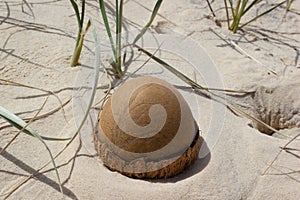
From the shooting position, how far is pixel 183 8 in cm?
284

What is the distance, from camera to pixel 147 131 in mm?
1562

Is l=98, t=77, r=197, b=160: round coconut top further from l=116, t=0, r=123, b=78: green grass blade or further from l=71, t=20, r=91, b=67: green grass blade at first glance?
l=71, t=20, r=91, b=67: green grass blade

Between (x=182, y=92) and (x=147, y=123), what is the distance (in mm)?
627

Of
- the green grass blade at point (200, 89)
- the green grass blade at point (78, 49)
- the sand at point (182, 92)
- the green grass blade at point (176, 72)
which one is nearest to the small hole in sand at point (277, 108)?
the sand at point (182, 92)

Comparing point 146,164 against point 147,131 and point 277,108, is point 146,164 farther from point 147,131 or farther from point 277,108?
point 277,108

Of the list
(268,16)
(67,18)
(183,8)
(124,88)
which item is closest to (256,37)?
(268,16)

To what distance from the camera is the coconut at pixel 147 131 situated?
1.56 metres

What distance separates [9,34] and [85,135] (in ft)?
3.03

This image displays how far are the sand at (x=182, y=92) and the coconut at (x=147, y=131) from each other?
0.19 ft

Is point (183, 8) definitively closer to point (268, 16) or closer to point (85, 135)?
point (268, 16)

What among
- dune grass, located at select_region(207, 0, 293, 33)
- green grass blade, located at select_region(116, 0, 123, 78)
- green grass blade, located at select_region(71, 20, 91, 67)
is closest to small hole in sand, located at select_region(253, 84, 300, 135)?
dune grass, located at select_region(207, 0, 293, 33)

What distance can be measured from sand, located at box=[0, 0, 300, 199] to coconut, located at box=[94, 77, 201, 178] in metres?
0.06

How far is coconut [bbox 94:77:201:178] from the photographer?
5.13 ft


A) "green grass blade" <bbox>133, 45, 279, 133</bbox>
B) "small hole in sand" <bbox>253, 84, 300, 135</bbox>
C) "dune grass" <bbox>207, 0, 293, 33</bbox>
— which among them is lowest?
"small hole in sand" <bbox>253, 84, 300, 135</bbox>
